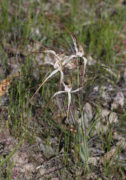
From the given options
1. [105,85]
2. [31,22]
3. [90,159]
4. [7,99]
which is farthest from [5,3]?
[90,159]

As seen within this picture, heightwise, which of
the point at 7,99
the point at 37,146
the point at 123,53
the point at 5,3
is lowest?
the point at 37,146

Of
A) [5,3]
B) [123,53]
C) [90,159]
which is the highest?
[5,3]

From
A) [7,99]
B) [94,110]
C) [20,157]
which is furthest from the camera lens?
[94,110]

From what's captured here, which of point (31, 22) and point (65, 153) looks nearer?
point (65, 153)

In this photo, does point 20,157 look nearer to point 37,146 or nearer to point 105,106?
point 37,146

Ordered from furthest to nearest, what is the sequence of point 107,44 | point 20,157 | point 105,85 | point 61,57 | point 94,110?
point 107,44 < point 105,85 < point 94,110 < point 20,157 < point 61,57

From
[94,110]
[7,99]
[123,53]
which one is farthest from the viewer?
[123,53]

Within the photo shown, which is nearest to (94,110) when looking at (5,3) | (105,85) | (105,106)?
(105,106)

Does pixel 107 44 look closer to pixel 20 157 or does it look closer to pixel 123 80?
pixel 123 80

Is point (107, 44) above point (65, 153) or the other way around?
above
